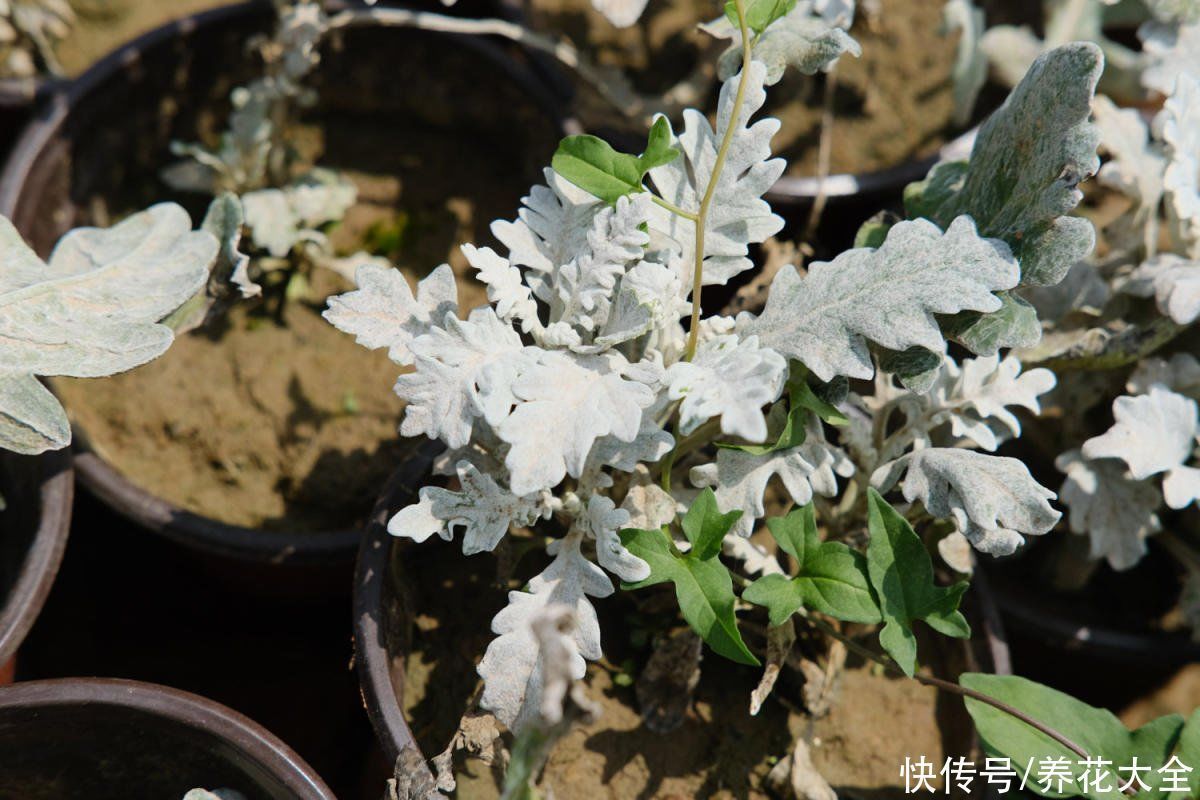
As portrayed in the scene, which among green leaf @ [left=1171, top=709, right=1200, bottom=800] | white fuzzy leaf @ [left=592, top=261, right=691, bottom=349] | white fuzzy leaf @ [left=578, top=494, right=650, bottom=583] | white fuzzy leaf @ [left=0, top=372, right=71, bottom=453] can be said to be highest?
white fuzzy leaf @ [left=592, top=261, right=691, bottom=349]

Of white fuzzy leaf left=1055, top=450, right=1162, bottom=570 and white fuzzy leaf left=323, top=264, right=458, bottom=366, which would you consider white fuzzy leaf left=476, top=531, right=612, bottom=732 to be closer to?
white fuzzy leaf left=323, top=264, right=458, bottom=366

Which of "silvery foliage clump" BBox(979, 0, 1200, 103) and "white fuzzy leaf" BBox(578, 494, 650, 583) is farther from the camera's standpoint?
"silvery foliage clump" BBox(979, 0, 1200, 103)

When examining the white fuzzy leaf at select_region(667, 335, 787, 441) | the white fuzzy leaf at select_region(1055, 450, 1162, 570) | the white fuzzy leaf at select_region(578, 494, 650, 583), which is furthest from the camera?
the white fuzzy leaf at select_region(1055, 450, 1162, 570)

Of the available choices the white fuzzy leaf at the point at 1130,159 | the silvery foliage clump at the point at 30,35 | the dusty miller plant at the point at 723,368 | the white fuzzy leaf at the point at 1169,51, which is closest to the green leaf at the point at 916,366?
the dusty miller plant at the point at 723,368

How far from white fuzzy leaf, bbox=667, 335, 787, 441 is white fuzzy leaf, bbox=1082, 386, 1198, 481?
421 mm

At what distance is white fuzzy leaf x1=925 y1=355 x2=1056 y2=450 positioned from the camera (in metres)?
1.08

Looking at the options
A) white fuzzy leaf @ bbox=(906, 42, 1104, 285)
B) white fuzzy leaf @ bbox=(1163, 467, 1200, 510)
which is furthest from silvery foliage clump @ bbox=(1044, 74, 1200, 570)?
white fuzzy leaf @ bbox=(906, 42, 1104, 285)

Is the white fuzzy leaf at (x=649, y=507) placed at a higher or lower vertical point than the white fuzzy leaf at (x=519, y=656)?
higher

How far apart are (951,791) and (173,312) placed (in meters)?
0.93

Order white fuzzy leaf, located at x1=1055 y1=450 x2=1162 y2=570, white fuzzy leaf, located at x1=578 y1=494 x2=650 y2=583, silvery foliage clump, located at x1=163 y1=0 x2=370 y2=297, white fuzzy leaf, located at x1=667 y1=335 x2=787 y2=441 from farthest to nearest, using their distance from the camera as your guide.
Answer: silvery foliage clump, located at x1=163 y1=0 x2=370 y2=297 < white fuzzy leaf, located at x1=1055 y1=450 x2=1162 y2=570 < white fuzzy leaf, located at x1=578 y1=494 x2=650 y2=583 < white fuzzy leaf, located at x1=667 y1=335 x2=787 y2=441

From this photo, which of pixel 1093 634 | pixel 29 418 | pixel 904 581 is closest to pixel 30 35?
pixel 29 418

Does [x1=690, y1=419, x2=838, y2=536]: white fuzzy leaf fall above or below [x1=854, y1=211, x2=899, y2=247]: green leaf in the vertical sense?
below

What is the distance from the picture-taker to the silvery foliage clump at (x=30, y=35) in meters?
1.59

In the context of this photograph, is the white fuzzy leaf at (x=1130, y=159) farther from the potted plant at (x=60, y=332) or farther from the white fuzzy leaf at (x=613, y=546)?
the potted plant at (x=60, y=332)
